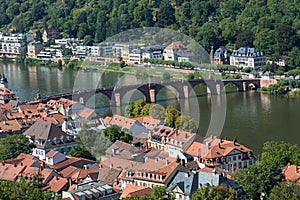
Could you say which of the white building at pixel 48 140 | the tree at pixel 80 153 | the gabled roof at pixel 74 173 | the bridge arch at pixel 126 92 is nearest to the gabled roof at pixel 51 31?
the bridge arch at pixel 126 92

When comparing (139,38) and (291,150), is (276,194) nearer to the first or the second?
(291,150)

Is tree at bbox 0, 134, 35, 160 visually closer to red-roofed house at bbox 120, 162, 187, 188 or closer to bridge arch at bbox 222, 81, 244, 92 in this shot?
red-roofed house at bbox 120, 162, 187, 188

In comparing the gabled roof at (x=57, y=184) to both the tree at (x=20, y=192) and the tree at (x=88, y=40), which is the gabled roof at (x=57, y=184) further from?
the tree at (x=88, y=40)

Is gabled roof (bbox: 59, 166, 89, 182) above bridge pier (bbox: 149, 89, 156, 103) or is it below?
below

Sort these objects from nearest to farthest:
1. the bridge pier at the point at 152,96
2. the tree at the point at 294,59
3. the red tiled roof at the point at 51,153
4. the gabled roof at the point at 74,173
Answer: the gabled roof at the point at 74,173, the red tiled roof at the point at 51,153, the bridge pier at the point at 152,96, the tree at the point at 294,59

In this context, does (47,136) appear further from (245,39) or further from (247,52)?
(245,39)

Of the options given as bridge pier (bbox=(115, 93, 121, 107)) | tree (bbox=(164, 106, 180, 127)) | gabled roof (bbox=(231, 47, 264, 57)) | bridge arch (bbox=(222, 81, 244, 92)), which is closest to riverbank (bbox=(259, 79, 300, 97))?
bridge arch (bbox=(222, 81, 244, 92))

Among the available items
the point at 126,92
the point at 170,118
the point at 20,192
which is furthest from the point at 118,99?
the point at 20,192
